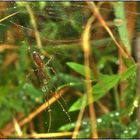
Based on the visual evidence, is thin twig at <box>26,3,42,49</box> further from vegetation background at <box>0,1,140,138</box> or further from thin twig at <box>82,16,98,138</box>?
thin twig at <box>82,16,98,138</box>

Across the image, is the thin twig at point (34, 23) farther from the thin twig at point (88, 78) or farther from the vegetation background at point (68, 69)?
the thin twig at point (88, 78)

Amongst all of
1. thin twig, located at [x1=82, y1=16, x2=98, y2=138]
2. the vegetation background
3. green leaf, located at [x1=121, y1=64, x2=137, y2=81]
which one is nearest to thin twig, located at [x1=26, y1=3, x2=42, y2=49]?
the vegetation background

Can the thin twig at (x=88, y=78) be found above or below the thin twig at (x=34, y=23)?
below

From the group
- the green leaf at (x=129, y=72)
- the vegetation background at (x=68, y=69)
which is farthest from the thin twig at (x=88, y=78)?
the green leaf at (x=129, y=72)

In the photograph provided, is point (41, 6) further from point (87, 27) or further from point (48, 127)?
point (48, 127)

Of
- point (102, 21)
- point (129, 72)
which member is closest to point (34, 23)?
point (102, 21)

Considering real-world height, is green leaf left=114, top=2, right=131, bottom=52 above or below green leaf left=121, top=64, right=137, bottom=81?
above

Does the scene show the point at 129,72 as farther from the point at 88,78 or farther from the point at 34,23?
the point at 34,23

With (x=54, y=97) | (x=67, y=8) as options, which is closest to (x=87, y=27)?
(x=67, y=8)

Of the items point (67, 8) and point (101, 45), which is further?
point (101, 45)
